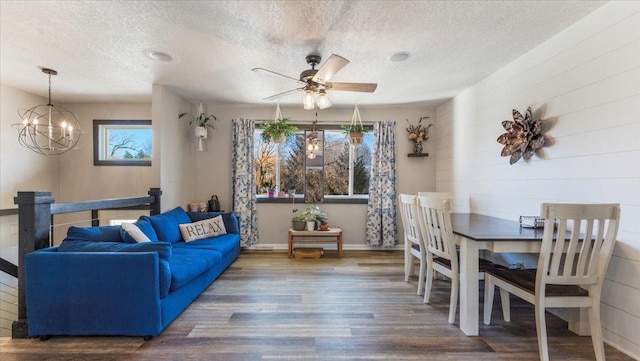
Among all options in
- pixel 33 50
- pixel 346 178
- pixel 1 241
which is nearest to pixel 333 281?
pixel 346 178

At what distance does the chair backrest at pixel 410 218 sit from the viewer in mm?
3004

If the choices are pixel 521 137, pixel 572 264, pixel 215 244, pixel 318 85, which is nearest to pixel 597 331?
pixel 572 264

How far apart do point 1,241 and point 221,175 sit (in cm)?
302

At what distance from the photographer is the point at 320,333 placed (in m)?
2.29

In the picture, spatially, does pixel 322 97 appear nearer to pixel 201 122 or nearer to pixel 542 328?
pixel 542 328

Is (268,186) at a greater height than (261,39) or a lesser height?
lesser

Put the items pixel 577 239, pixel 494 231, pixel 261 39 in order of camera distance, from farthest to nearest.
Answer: pixel 261 39
pixel 494 231
pixel 577 239

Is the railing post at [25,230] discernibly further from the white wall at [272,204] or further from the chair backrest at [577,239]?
the chair backrest at [577,239]

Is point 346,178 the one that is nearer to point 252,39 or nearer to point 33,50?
point 252,39

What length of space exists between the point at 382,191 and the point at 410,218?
1.79 m

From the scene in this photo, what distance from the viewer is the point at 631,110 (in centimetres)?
200

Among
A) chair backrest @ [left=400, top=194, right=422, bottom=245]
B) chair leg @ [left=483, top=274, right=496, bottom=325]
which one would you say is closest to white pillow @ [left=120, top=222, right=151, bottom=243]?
chair backrest @ [left=400, top=194, right=422, bottom=245]

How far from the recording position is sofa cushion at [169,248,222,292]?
→ 8.00ft

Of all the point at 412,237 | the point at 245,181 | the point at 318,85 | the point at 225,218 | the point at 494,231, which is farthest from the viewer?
the point at 245,181
